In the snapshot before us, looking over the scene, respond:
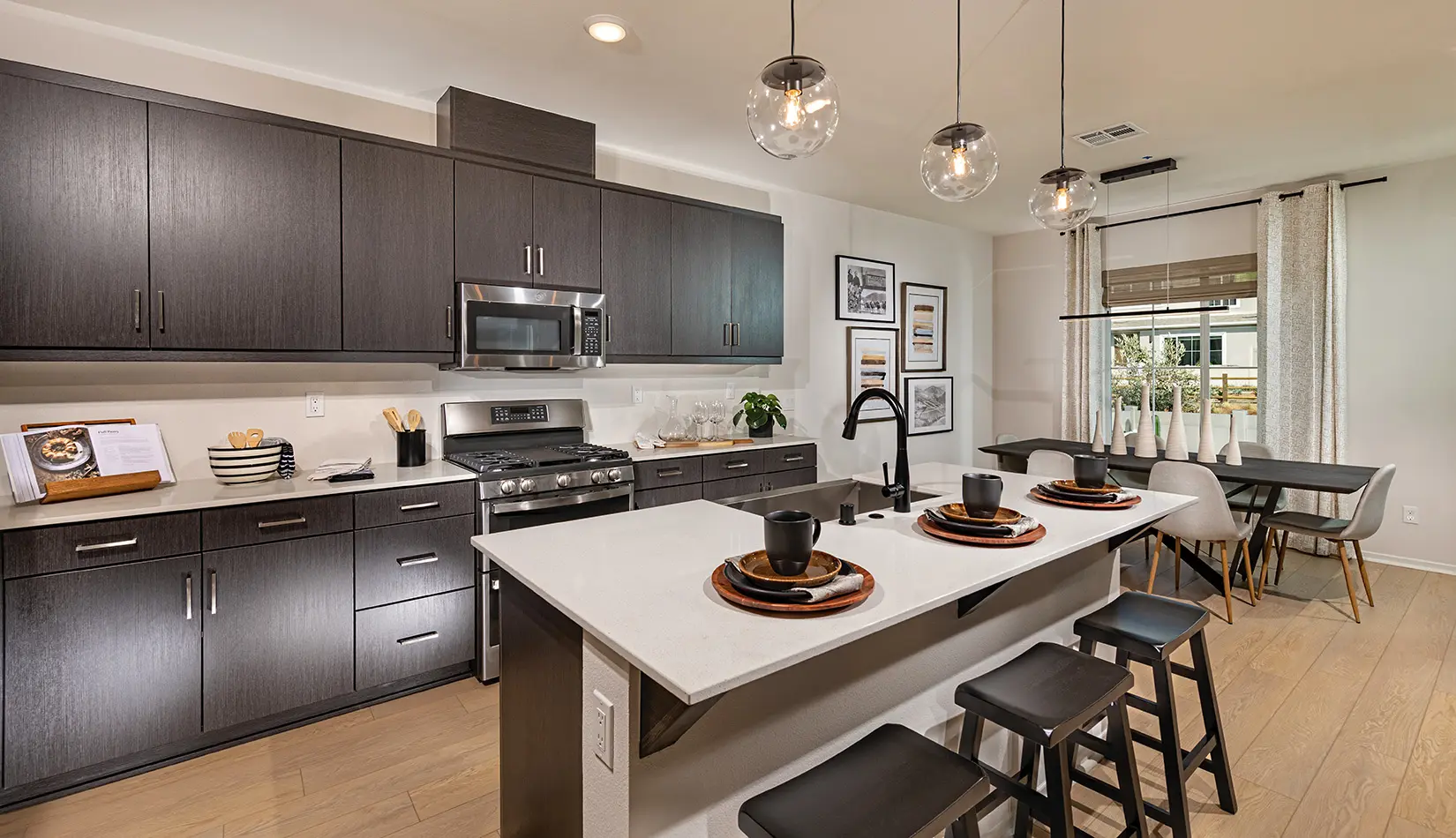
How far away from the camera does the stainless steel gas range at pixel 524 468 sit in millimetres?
2898

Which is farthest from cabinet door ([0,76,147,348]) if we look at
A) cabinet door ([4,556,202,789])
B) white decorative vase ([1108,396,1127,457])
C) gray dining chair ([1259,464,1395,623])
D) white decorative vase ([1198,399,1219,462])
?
gray dining chair ([1259,464,1395,623])

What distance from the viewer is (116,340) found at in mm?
2324

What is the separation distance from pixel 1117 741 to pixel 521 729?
58.3 inches

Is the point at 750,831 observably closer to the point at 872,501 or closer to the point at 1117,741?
the point at 1117,741

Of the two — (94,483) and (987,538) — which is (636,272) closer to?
(94,483)

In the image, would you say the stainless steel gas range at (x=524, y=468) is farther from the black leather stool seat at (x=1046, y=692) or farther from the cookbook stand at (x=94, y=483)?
the black leather stool seat at (x=1046, y=692)

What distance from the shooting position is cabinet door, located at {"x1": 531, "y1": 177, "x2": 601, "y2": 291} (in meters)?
3.25

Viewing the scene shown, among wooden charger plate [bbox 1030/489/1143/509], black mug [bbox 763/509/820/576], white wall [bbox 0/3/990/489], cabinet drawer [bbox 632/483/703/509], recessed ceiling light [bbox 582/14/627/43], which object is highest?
recessed ceiling light [bbox 582/14/627/43]

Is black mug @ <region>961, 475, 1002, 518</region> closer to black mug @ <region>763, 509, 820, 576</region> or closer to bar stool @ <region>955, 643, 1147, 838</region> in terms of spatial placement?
bar stool @ <region>955, 643, 1147, 838</region>

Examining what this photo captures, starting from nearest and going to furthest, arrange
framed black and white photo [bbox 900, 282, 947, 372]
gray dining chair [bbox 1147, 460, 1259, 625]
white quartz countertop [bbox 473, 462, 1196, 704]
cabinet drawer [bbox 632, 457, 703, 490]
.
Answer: white quartz countertop [bbox 473, 462, 1196, 704]
cabinet drawer [bbox 632, 457, 703, 490]
gray dining chair [bbox 1147, 460, 1259, 625]
framed black and white photo [bbox 900, 282, 947, 372]

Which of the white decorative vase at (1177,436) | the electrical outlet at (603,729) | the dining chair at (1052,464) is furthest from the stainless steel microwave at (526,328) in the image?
the white decorative vase at (1177,436)

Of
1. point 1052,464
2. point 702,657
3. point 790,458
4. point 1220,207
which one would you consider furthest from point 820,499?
point 1220,207

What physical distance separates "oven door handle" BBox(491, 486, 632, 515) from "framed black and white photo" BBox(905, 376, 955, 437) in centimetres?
316

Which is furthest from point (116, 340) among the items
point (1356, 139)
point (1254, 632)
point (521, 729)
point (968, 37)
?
point (1356, 139)
